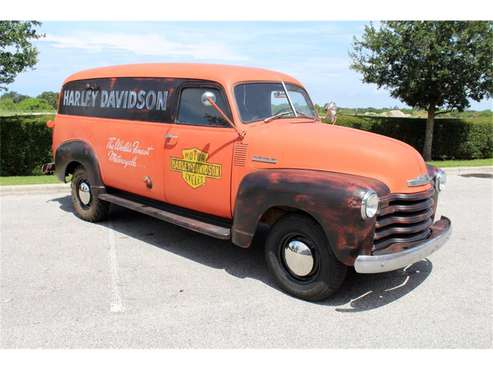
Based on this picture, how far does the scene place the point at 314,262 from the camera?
4.21 m

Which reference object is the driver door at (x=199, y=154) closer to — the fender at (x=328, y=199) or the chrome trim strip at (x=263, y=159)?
the chrome trim strip at (x=263, y=159)

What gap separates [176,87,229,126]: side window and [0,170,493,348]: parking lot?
161cm

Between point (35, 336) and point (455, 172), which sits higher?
point (455, 172)

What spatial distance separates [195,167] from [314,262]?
5.79 feet

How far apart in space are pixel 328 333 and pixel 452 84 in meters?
13.0

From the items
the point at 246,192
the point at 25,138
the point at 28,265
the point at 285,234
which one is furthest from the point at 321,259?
the point at 25,138

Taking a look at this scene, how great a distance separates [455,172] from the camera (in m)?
12.0

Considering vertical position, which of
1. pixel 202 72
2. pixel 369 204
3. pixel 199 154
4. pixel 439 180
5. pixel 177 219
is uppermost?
pixel 202 72

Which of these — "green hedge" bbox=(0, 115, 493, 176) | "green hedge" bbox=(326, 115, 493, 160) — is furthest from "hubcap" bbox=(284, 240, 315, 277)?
"green hedge" bbox=(326, 115, 493, 160)

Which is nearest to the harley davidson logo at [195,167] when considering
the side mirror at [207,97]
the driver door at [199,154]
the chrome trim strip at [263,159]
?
the driver door at [199,154]

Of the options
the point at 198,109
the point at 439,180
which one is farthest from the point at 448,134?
the point at 198,109

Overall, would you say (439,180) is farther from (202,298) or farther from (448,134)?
(448,134)

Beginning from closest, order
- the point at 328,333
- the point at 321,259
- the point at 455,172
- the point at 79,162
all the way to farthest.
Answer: the point at 328,333 < the point at 321,259 < the point at 79,162 < the point at 455,172
